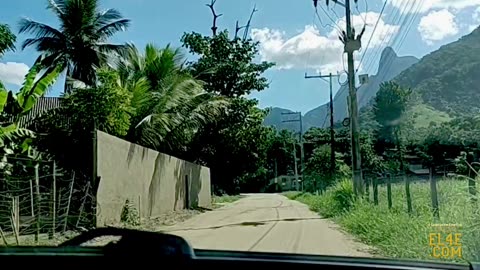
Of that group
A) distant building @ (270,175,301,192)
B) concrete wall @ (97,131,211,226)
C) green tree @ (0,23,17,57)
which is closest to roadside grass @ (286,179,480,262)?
concrete wall @ (97,131,211,226)

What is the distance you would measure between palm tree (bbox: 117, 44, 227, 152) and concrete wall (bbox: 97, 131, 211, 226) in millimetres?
866

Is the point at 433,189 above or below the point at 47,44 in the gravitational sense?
below

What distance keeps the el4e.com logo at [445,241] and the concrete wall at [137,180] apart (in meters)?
7.90

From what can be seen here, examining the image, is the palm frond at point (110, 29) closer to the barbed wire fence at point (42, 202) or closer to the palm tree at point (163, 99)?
the palm tree at point (163, 99)

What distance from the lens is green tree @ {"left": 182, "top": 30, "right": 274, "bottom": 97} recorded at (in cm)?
3366

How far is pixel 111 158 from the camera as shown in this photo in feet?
52.1

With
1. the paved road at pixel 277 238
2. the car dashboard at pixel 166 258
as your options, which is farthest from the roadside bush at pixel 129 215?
the car dashboard at pixel 166 258

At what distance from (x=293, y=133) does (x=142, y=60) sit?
49438 millimetres

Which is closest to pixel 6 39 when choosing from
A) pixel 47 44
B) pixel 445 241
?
pixel 47 44

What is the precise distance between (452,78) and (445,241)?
1966 cm

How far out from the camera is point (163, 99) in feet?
74.8

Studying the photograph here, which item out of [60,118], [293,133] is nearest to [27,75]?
[60,118]

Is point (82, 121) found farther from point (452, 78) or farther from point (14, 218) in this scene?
point (452, 78)

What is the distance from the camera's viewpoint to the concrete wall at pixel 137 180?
15109 millimetres
